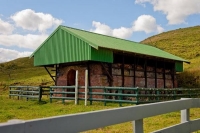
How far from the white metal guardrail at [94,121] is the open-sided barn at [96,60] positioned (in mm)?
13677

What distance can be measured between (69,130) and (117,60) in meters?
18.3

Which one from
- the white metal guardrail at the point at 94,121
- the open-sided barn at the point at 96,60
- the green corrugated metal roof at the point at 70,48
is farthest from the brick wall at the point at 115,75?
the white metal guardrail at the point at 94,121

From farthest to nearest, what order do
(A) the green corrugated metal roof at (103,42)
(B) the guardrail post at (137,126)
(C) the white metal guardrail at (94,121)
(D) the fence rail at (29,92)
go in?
(D) the fence rail at (29,92) < (A) the green corrugated metal roof at (103,42) < (B) the guardrail post at (137,126) < (C) the white metal guardrail at (94,121)

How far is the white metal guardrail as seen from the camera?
2113 millimetres

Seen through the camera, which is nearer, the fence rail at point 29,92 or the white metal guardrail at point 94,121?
the white metal guardrail at point 94,121

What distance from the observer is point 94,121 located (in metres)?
2.79

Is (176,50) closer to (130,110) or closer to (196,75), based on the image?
(196,75)

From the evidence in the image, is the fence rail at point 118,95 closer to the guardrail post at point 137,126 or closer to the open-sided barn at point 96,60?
the open-sided barn at point 96,60

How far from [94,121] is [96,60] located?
51.1 feet

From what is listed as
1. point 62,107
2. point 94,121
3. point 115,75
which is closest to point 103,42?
point 115,75

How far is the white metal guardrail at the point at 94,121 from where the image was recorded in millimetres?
2113

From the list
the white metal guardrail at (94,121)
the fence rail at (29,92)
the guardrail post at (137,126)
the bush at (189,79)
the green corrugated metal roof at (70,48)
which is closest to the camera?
the white metal guardrail at (94,121)

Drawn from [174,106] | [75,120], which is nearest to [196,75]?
[174,106]

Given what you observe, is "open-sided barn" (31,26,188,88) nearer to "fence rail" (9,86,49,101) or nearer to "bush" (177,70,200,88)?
"fence rail" (9,86,49,101)
